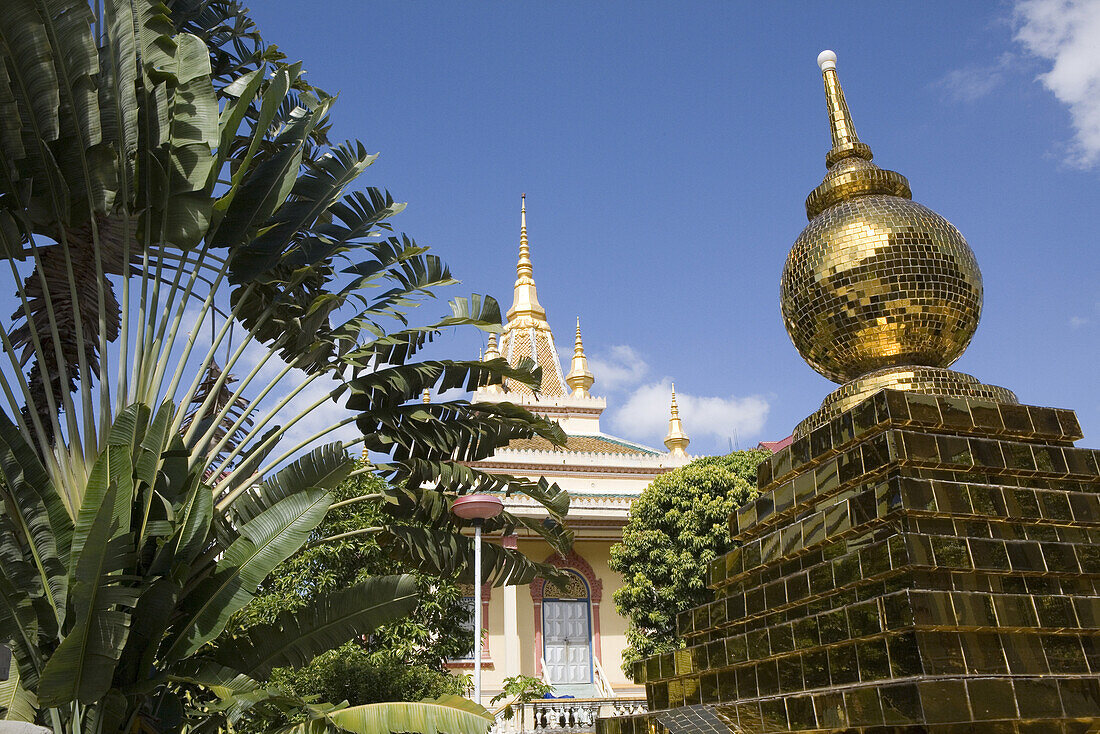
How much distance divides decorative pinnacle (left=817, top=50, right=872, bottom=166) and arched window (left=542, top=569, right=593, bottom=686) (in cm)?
1617

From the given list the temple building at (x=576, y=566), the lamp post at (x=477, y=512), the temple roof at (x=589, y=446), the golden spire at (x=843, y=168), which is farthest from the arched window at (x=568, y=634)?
the golden spire at (x=843, y=168)

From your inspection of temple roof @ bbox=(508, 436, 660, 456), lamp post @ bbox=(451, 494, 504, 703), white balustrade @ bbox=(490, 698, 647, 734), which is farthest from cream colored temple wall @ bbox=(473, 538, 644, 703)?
lamp post @ bbox=(451, 494, 504, 703)

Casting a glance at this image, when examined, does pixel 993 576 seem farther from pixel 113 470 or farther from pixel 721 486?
pixel 721 486

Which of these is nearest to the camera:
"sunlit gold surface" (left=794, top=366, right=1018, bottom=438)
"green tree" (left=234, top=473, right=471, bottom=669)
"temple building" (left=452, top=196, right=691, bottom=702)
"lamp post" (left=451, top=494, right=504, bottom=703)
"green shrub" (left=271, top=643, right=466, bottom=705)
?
"sunlit gold surface" (left=794, top=366, right=1018, bottom=438)

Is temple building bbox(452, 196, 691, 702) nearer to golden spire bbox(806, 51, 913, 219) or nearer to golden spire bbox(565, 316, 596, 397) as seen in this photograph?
golden spire bbox(565, 316, 596, 397)

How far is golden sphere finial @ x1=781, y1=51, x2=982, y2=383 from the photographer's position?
18.2 feet

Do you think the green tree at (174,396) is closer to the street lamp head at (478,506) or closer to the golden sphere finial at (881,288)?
the street lamp head at (478,506)

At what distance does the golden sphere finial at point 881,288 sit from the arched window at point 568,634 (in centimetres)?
1634

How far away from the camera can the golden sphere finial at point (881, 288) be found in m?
5.55

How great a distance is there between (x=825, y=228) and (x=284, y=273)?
489 cm

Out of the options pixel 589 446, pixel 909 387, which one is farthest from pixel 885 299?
pixel 589 446

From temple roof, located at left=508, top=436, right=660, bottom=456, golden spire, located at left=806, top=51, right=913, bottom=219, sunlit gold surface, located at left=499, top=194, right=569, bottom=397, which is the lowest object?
golden spire, located at left=806, top=51, right=913, bottom=219

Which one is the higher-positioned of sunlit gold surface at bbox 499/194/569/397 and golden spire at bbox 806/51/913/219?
sunlit gold surface at bbox 499/194/569/397

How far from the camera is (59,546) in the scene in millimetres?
5367
